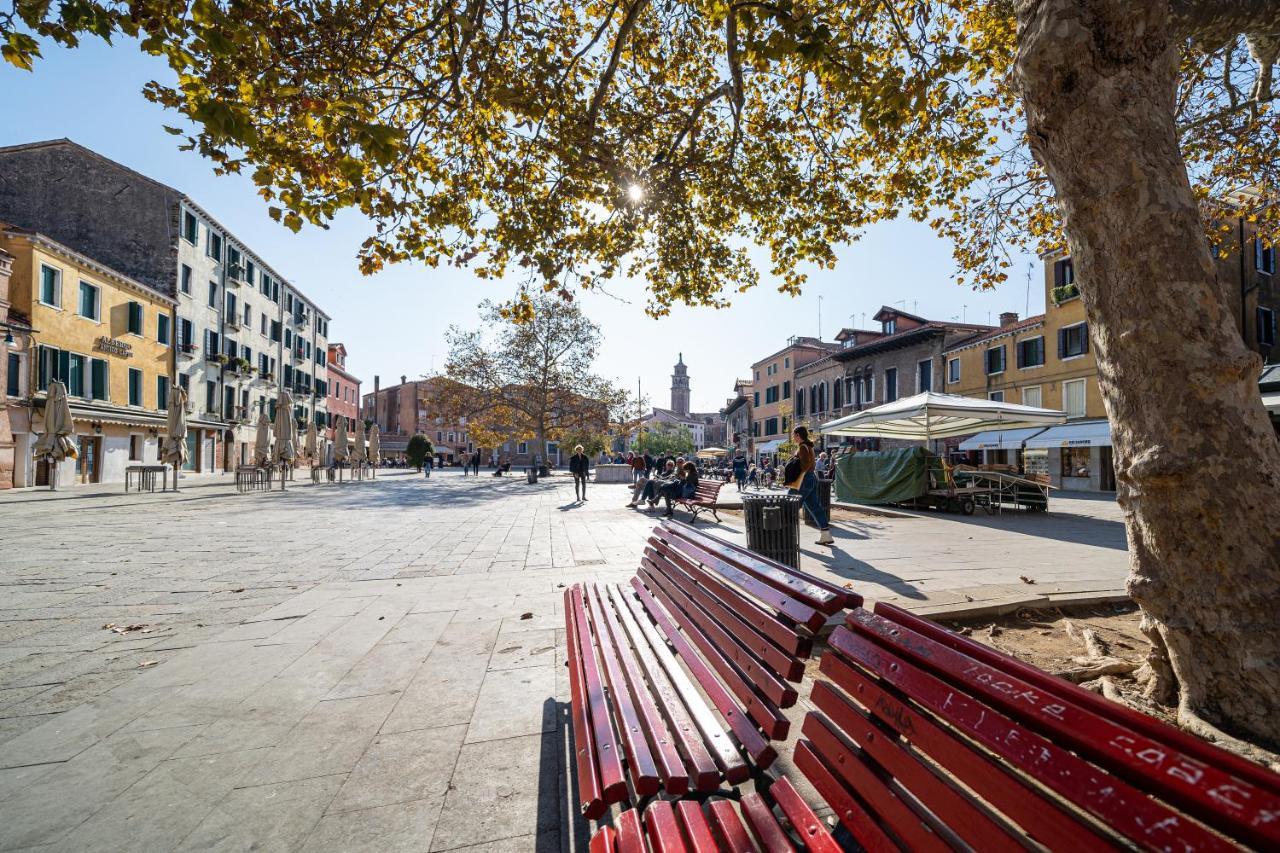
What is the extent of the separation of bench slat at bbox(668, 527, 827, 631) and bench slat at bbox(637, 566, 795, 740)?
22 cm

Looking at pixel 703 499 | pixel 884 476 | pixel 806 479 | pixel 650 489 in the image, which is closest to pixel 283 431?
pixel 650 489

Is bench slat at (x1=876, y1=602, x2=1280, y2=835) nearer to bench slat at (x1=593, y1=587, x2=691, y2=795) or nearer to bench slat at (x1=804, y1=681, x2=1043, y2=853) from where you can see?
bench slat at (x1=804, y1=681, x2=1043, y2=853)

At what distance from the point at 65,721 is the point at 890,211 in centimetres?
851

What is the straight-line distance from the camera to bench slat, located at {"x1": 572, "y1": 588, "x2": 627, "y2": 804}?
160cm

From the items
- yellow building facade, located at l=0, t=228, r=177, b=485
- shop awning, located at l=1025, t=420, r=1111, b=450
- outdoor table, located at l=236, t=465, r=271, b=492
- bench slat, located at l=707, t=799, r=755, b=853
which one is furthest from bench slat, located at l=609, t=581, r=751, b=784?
yellow building facade, located at l=0, t=228, r=177, b=485

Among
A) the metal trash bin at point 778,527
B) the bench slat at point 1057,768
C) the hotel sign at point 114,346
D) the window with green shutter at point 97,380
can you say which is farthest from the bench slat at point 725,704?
the hotel sign at point 114,346

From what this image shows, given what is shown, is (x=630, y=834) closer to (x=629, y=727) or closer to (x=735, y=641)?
(x=629, y=727)

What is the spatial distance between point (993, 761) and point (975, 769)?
0.15 feet

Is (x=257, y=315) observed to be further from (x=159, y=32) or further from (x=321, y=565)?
(x=159, y=32)

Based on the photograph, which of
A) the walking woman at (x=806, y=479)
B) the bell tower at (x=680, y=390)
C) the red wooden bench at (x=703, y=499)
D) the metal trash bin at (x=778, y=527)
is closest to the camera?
the metal trash bin at (x=778, y=527)

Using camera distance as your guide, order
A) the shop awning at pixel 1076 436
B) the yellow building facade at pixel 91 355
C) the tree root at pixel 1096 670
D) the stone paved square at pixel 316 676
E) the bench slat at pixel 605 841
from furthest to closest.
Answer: the shop awning at pixel 1076 436
the yellow building facade at pixel 91 355
the tree root at pixel 1096 670
the stone paved square at pixel 316 676
the bench slat at pixel 605 841

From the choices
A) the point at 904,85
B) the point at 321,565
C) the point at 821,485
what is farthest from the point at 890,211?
the point at 321,565

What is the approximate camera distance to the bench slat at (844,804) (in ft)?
4.15

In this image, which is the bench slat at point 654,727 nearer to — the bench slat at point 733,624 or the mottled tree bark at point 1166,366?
the bench slat at point 733,624
